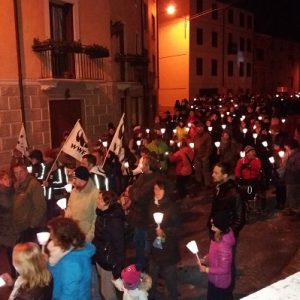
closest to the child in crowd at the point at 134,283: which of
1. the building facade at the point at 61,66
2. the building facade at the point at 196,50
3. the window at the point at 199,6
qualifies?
the building facade at the point at 61,66

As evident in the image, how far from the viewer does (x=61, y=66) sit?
44.3ft

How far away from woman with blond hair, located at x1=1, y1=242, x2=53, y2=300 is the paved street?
2.65 m

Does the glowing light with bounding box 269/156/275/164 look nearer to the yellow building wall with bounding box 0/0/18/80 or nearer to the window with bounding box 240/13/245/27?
the yellow building wall with bounding box 0/0/18/80

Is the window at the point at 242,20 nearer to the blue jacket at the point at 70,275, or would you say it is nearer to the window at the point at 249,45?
the window at the point at 249,45

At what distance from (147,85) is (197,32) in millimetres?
15173

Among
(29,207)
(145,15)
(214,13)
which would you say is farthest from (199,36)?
(29,207)

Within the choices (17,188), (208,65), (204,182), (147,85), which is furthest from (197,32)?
(17,188)

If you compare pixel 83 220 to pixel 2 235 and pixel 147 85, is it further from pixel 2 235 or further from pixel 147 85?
pixel 147 85

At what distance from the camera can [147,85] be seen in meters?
20.4

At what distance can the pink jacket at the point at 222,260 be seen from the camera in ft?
14.8

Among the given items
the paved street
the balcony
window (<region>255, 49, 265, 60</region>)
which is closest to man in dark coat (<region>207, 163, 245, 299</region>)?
the paved street

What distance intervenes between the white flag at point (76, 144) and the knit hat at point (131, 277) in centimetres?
390

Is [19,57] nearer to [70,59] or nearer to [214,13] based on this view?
[70,59]

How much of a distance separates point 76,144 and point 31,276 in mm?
4537
